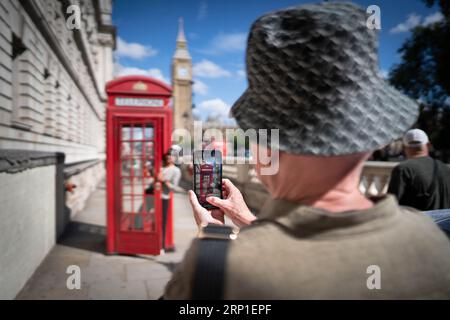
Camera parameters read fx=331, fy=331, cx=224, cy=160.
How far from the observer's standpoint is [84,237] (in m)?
6.84

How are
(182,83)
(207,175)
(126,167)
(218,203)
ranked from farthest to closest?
(182,83)
(126,167)
(207,175)
(218,203)

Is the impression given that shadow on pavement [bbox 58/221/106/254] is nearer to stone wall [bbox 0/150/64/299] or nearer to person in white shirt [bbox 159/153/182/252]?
stone wall [bbox 0/150/64/299]

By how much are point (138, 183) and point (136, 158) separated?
0.48 metres

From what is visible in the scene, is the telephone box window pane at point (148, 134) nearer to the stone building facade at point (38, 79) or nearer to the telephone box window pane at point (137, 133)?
the telephone box window pane at point (137, 133)

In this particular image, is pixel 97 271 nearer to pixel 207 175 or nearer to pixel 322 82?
pixel 207 175

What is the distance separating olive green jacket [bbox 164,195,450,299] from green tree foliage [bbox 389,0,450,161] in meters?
20.4

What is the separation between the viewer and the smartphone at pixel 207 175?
1472 millimetres

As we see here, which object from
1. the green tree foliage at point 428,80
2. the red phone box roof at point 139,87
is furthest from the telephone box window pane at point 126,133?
the green tree foliage at point 428,80

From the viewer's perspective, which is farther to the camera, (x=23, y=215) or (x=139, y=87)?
(x=139, y=87)

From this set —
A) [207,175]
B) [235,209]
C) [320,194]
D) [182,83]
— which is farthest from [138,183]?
[182,83]

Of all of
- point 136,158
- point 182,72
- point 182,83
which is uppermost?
point 182,72

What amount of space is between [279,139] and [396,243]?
36 cm

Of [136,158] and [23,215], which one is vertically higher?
[136,158]

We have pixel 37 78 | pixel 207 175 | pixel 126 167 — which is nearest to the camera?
pixel 207 175
